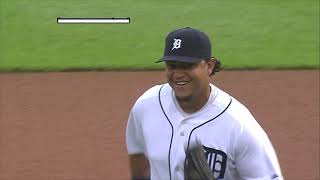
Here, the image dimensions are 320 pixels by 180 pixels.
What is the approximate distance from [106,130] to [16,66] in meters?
2.25

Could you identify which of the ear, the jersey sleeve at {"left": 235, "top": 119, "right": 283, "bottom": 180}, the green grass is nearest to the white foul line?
the green grass

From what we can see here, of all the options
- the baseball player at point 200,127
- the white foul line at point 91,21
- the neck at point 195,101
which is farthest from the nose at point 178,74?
the white foul line at point 91,21

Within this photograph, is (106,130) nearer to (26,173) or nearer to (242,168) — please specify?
(26,173)

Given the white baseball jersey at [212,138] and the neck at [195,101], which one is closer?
the white baseball jersey at [212,138]

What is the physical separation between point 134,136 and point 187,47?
66cm

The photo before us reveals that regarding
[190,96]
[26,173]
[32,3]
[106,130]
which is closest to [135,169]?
[190,96]

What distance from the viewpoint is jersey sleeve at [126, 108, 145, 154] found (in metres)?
3.51

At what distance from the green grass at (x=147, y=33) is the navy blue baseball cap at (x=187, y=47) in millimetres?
5949

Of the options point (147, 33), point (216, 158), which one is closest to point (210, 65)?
point (216, 158)

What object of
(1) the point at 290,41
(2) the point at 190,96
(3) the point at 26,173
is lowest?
(3) the point at 26,173

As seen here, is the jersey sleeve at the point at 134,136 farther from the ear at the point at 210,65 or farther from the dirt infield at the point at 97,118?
the dirt infield at the point at 97,118

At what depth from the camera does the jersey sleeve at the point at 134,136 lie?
351 cm

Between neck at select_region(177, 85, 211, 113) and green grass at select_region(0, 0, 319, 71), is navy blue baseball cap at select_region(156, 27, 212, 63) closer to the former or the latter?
neck at select_region(177, 85, 211, 113)

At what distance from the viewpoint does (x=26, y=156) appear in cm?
688
